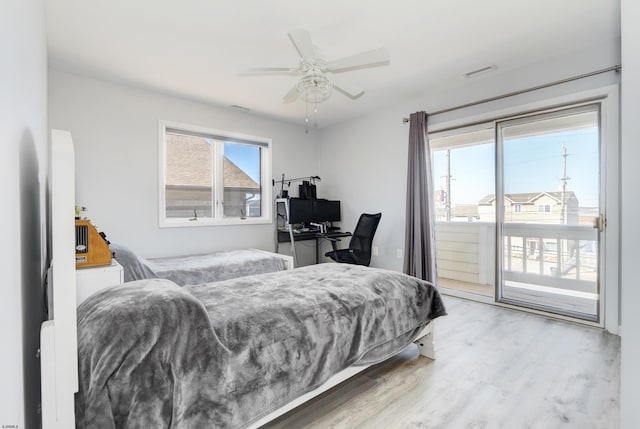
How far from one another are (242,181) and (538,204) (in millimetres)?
3717

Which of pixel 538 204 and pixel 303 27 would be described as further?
pixel 538 204

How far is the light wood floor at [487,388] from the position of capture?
155cm

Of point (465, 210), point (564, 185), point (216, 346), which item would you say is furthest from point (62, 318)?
point (465, 210)

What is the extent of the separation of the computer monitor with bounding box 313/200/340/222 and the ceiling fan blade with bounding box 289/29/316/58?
9.16ft

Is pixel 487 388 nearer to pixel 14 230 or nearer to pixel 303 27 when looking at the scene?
pixel 14 230

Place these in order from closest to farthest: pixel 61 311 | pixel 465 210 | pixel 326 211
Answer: pixel 61 311 → pixel 465 210 → pixel 326 211

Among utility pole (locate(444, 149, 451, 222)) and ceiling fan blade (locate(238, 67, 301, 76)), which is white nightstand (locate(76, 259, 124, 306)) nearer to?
ceiling fan blade (locate(238, 67, 301, 76))

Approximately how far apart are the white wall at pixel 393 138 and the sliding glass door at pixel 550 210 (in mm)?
336

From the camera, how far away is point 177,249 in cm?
377

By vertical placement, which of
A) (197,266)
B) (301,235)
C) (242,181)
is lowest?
(197,266)

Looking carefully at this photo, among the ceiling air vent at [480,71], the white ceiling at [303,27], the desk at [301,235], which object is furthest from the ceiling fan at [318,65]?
the desk at [301,235]

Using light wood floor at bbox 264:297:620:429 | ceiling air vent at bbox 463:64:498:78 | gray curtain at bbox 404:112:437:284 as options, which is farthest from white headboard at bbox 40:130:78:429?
ceiling air vent at bbox 463:64:498:78

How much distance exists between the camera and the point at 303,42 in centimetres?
202

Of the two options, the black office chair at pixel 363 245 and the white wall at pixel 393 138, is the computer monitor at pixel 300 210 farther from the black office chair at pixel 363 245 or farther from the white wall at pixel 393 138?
the black office chair at pixel 363 245
